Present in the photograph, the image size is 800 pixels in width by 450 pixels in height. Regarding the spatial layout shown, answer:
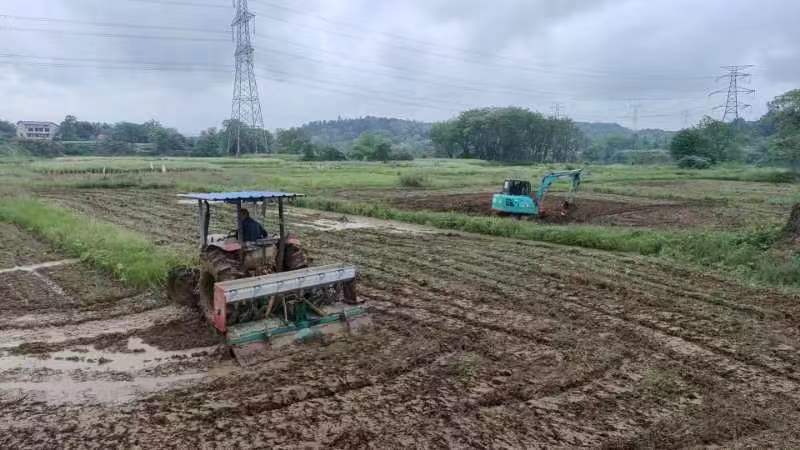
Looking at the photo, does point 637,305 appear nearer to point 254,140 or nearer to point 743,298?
point 743,298

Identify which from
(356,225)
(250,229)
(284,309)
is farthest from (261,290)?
(356,225)

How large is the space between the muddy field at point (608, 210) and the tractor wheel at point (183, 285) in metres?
14.3

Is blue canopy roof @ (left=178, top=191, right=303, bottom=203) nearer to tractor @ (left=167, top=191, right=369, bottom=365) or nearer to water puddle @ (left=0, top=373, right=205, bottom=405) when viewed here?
tractor @ (left=167, top=191, right=369, bottom=365)

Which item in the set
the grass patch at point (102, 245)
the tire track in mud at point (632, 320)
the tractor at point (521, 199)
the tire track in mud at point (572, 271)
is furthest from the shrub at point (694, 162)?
the grass patch at point (102, 245)

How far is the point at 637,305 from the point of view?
9914mm

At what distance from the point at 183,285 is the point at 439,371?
477cm

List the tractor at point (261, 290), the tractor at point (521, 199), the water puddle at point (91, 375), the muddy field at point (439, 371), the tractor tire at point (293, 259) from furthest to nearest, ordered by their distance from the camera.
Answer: the tractor at point (521, 199), the tractor tire at point (293, 259), the tractor at point (261, 290), the water puddle at point (91, 375), the muddy field at point (439, 371)

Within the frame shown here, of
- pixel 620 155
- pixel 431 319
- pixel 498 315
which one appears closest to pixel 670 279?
pixel 498 315

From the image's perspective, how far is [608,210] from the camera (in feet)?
77.8

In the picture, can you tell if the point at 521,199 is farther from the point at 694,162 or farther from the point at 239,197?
the point at 694,162

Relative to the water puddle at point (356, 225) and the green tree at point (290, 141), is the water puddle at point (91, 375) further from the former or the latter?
the green tree at point (290, 141)

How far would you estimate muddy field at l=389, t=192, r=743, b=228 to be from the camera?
2061 centimetres

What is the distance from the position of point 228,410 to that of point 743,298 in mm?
9046

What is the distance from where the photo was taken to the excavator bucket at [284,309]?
734 centimetres
